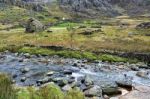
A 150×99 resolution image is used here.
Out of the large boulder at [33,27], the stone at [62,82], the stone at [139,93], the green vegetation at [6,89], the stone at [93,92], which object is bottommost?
the large boulder at [33,27]

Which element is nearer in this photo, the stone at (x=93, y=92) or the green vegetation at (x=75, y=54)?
the stone at (x=93, y=92)

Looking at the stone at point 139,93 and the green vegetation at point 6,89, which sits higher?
the green vegetation at point 6,89

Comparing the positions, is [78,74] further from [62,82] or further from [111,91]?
[111,91]

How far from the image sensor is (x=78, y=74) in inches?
2162

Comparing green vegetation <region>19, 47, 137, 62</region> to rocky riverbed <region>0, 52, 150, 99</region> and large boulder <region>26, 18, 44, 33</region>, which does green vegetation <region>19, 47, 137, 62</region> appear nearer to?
rocky riverbed <region>0, 52, 150, 99</region>

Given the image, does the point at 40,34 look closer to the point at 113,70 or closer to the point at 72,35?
the point at 72,35

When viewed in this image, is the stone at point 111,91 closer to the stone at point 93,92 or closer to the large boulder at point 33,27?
the stone at point 93,92

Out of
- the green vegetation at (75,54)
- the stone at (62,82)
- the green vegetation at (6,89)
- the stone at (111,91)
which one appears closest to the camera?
the green vegetation at (6,89)

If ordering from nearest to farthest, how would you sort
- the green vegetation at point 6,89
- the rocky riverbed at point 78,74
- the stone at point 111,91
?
the green vegetation at point 6,89
the stone at point 111,91
the rocky riverbed at point 78,74

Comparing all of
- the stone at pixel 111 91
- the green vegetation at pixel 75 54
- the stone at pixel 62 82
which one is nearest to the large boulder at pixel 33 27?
the green vegetation at pixel 75 54

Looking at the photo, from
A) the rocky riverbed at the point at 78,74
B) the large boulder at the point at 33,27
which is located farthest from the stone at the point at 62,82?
the large boulder at the point at 33,27

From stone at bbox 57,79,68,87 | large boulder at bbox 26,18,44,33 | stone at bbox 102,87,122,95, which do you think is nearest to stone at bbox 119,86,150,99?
stone at bbox 102,87,122,95

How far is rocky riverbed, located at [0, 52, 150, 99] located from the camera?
42953 mm

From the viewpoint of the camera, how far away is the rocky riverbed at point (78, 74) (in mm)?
42953
